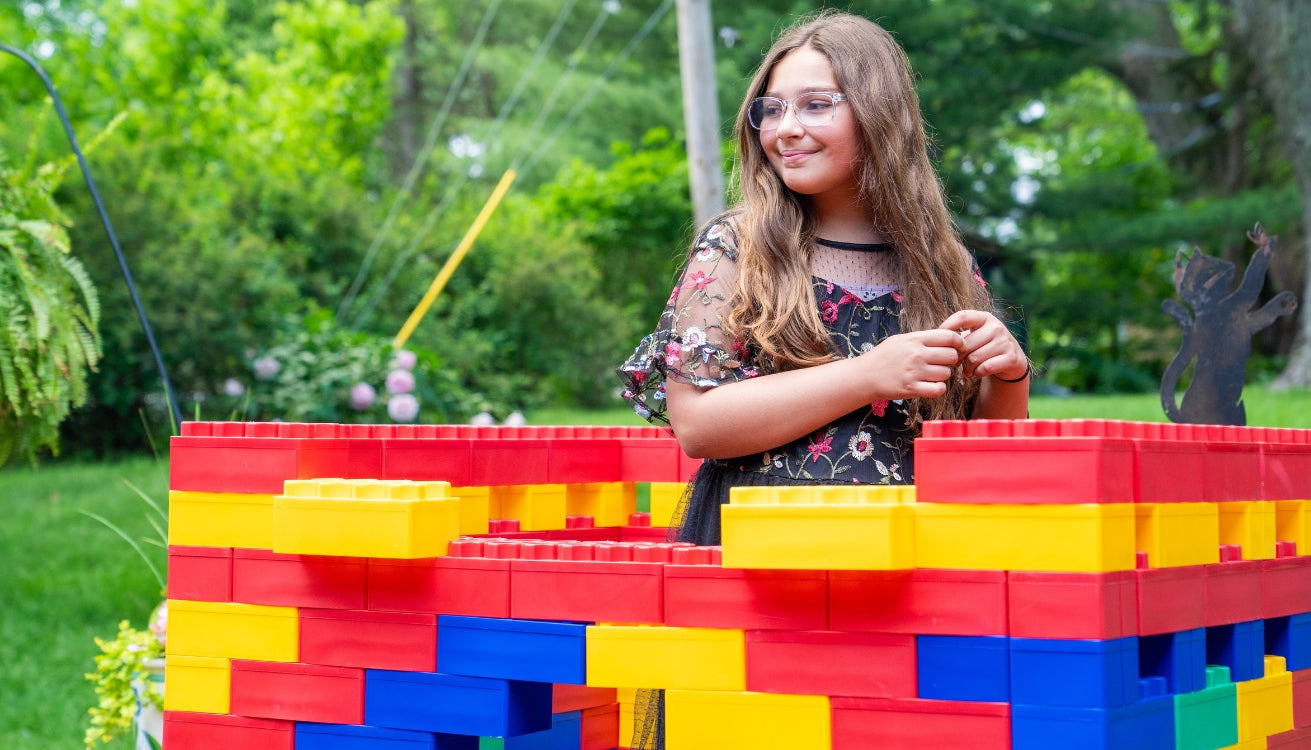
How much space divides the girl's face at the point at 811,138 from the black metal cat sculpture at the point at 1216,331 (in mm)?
1443

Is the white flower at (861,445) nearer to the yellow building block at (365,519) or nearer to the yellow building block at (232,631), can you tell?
the yellow building block at (365,519)

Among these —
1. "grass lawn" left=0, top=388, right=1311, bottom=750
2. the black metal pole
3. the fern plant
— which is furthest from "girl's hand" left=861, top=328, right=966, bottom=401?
"grass lawn" left=0, top=388, right=1311, bottom=750

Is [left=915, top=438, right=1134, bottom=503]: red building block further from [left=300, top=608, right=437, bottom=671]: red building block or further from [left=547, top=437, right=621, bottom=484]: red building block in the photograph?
[left=547, top=437, right=621, bottom=484]: red building block

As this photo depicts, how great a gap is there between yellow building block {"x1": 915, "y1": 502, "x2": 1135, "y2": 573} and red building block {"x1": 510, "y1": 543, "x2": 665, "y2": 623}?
0.32 meters

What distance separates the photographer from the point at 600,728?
256 centimetres

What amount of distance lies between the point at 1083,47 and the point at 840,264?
47.8 ft

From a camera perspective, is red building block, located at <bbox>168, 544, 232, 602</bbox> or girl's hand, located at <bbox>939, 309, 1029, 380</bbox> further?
red building block, located at <bbox>168, 544, 232, 602</bbox>

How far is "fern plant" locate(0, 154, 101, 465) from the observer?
3469mm

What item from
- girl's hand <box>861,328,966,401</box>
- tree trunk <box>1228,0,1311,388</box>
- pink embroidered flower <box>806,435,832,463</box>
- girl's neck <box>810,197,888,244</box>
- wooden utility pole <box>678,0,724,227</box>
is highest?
tree trunk <box>1228,0,1311,388</box>

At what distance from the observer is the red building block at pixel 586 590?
4.93 feet

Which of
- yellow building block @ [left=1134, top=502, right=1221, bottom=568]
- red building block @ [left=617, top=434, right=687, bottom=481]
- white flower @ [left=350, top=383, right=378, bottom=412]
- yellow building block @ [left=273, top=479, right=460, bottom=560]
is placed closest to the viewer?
yellow building block @ [left=1134, top=502, right=1221, bottom=568]

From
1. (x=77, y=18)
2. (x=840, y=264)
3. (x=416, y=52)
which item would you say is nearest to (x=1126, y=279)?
(x=416, y=52)

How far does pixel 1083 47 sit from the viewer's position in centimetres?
1523

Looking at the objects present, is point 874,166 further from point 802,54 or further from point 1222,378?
point 1222,378
